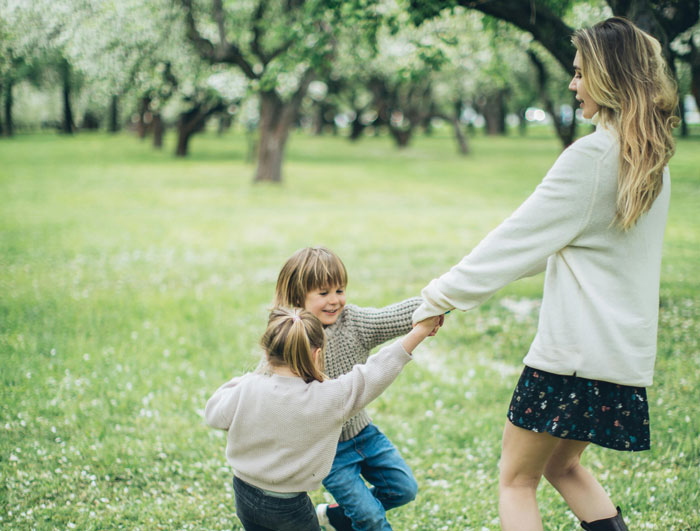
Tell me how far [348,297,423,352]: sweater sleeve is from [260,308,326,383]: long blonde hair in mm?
415

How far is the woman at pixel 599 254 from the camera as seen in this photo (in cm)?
234

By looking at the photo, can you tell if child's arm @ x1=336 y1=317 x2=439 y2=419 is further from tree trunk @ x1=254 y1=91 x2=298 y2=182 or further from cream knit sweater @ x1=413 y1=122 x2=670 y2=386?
tree trunk @ x1=254 y1=91 x2=298 y2=182

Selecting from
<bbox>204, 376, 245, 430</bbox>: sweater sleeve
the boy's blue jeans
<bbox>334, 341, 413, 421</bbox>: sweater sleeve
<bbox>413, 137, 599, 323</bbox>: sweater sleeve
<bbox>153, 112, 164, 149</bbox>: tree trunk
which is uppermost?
<bbox>153, 112, 164, 149</bbox>: tree trunk

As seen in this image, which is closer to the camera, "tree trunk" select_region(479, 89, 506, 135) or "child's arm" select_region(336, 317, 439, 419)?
"child's arm" select_region(336, 317, 439, 419)

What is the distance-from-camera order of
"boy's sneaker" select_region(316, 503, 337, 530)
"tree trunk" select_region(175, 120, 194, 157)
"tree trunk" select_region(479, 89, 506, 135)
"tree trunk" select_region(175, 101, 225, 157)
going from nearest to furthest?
1. "boy's sneaker" select_region(316, 503, 337, 530)
2. "tree trunk" select_region(175, 101, 225, 157)
3. "tree trunk" select_region(175, 120, 194, 157)
4. "tree trunk" select_region(479, 89, 506, 135)

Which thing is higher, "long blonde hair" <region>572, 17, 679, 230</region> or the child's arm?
"long blonde hair" <region>572, 17, 679, 230</region>

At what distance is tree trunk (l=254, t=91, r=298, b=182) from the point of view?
21500 millimetres

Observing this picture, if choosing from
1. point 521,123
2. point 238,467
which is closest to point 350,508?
point 238,467

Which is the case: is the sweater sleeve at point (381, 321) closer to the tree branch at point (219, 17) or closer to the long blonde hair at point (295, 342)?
the long blonde hair at point (295, 342)

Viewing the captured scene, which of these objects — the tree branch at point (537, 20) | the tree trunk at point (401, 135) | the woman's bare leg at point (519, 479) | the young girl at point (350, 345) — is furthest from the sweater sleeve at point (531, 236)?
the tree trunk at point (401, 135)

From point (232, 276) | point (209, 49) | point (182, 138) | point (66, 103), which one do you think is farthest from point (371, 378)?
point (66, 103)

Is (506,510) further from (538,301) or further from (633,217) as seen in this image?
(538,301)

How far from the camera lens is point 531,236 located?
244 centimetres

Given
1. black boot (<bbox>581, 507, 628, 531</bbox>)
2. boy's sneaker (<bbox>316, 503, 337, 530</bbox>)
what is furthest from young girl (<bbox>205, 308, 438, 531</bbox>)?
black boot (<bbox>581, 507, 628, 531</bbox>)
